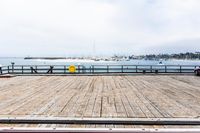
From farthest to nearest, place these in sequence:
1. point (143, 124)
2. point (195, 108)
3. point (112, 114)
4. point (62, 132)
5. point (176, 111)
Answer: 1. point (195, 108)
2. point (176, 111)
3. point (112, 114)
4. point (143, 124)
5. point (62, 132)

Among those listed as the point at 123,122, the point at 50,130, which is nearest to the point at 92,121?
the point at 123,122

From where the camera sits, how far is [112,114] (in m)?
7.40

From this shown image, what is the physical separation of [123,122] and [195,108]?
335 cm

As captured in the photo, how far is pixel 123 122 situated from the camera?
593cm

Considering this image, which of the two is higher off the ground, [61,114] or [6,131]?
[6,131]

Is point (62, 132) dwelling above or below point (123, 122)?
above

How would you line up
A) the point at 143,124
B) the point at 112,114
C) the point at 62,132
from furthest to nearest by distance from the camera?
1. the point at 112,114
2. the point at 143,124
3. the point at 62,132

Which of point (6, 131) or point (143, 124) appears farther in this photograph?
point (143, 124)

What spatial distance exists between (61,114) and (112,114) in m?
1.21

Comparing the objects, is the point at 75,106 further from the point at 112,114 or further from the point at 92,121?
the point at 92,121

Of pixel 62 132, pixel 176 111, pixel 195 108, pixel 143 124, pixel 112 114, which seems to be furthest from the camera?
pixel 195 108

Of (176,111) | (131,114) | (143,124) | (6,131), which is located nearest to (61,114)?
(131,114)

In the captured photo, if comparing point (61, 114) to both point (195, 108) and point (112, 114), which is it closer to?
point (112, 114)

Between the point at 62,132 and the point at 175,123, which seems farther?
the point at 175,123
